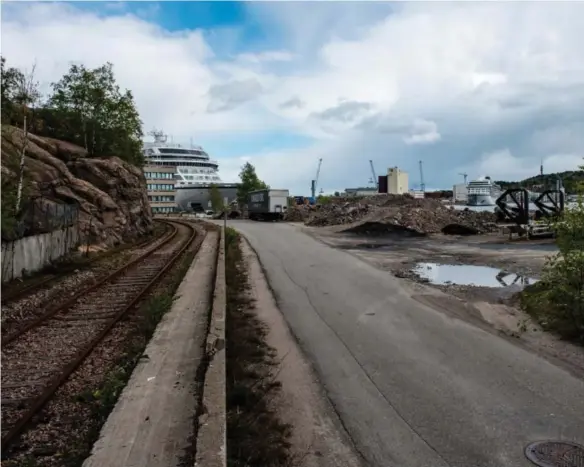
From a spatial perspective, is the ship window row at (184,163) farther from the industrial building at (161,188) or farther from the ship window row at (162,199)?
the ship window row at (162,199)

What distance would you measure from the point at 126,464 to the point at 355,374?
152 inches

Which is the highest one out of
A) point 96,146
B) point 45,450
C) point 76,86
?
point 76,86

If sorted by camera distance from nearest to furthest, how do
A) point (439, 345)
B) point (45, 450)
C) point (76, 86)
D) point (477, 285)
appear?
point (45, 450)
point (439, 345)
point (477, 285)
point (76, 86)

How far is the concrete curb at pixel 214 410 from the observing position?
14.7 ft

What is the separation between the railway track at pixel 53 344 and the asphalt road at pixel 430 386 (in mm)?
3572

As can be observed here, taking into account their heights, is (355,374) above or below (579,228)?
below

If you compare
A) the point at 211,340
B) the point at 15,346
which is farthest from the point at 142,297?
the point at 211,340

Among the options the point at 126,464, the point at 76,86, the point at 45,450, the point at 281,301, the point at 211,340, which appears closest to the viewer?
the point at 126,464

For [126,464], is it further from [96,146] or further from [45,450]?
[96,146]

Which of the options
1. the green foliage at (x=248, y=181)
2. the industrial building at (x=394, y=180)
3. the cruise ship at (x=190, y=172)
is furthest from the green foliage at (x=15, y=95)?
the industrial building at (x=394, y=180)

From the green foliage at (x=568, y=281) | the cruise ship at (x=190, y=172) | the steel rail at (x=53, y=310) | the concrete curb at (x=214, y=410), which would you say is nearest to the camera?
the concrete curb at (x=214, y=410)

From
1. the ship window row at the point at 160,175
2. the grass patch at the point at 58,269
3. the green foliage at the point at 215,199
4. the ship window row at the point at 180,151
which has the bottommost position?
the grass patch at the point at 58,269

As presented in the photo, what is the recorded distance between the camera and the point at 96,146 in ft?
134

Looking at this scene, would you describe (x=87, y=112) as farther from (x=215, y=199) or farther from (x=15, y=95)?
(x=215, y=199)
